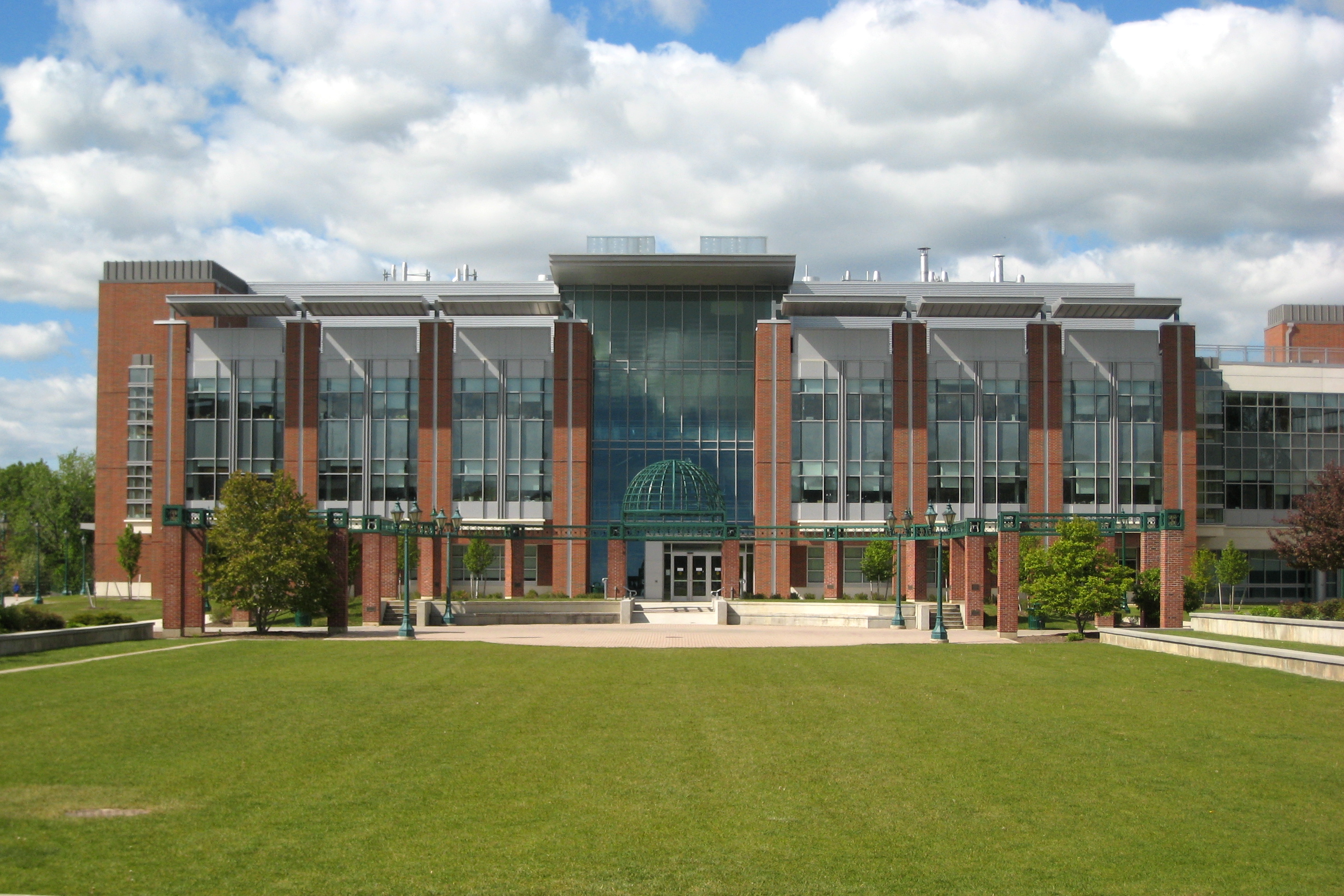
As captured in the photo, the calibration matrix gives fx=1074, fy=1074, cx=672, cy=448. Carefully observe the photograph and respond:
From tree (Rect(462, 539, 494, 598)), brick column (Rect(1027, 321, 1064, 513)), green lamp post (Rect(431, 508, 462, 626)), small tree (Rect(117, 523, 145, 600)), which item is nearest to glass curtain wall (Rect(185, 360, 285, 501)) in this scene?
small tree (Rect(117, 523, 145, 600))

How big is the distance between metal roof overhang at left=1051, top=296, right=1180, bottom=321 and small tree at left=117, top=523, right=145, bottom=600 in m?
53.5

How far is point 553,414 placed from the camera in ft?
193

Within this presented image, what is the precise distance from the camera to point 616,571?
5078 centimetres

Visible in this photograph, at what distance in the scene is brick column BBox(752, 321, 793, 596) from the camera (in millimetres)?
58250

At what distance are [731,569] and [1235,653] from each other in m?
26.6

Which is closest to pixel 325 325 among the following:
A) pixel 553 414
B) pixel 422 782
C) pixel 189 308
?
pixel 189 308

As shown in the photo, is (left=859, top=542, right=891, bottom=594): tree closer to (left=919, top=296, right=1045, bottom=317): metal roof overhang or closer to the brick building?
the brick building

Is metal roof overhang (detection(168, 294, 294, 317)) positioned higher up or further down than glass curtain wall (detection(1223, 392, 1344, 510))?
higher up

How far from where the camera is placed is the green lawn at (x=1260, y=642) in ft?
83.6

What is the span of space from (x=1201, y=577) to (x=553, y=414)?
3405 centimetres

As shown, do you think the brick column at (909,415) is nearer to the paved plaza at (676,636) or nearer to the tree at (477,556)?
the paved plaza at (676,636)

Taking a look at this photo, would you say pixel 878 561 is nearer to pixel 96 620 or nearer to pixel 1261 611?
pixel 1261 611

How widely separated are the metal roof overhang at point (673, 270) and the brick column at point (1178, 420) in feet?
70.1

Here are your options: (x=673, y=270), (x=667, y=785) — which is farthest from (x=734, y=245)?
(x=667, y=785)
